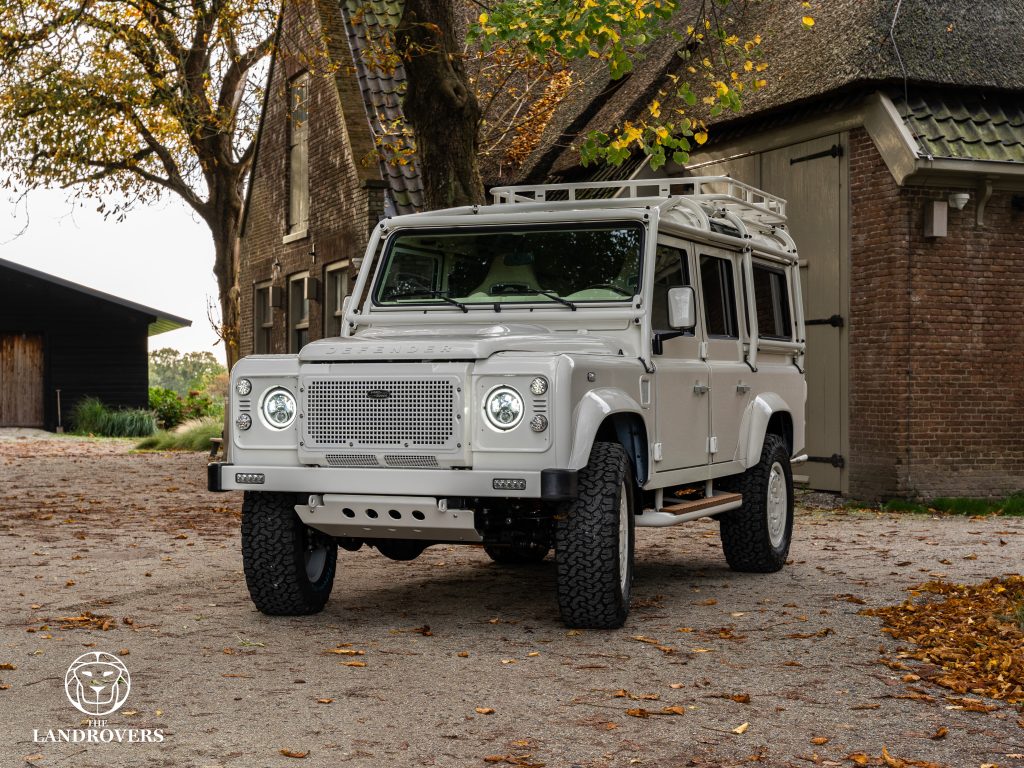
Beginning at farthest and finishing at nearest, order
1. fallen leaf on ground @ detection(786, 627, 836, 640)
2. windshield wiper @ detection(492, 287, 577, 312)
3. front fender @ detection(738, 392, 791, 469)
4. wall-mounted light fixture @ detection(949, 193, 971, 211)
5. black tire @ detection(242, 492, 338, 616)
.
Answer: wall-mounted light fixture @ detection(949, 193, 971, 211), front fender @ detection(738, 392, 791, 469), windshield wiper @ detection(492, 287, 577, 312), black tire @ detection(242, 492, 338, 616), fallen leaf on ground @ detection(786, 627, 836, 640)

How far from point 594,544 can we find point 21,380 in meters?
30.9

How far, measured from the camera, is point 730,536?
28.9 feet

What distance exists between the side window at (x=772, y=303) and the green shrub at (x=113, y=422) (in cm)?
2623

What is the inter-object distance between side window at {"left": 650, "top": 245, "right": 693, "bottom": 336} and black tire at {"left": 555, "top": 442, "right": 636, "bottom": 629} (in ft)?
3.81

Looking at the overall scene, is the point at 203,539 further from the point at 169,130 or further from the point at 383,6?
the point at 169,130

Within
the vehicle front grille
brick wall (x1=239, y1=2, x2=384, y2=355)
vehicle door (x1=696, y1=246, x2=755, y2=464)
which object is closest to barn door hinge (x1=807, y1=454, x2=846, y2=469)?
vehicle door (x1=696, y1=246, x2=755, y2=464)

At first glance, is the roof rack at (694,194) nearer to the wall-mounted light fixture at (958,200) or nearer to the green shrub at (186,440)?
the wall-mounted light fixture at (958,200)

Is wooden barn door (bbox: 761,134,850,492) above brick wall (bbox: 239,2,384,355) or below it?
below

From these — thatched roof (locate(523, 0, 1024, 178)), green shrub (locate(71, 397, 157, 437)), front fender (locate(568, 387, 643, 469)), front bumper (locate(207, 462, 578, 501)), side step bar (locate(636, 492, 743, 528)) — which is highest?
thatched roof (locate(523, 0, 1024, 178))

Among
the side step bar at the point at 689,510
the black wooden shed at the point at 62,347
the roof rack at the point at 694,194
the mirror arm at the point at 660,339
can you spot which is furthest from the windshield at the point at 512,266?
the black wooden shed at the point at 62,347

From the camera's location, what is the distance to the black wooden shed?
34312mm

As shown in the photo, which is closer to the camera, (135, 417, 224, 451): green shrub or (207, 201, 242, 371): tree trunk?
(135, 417, 224, 451): green shrub

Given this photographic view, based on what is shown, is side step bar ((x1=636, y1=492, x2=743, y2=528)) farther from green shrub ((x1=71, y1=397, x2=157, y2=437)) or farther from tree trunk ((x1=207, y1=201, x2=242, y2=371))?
green shrub ((x1=71, y1=397, x2=157, y2=437))

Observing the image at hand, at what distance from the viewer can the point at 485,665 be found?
19.6 ft
